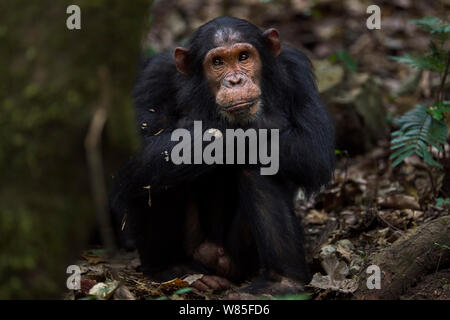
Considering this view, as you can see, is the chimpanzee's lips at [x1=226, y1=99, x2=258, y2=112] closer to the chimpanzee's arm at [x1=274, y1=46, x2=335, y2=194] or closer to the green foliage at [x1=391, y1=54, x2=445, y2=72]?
the chimpanzee's arm at [x1=274, y1=46, x2=335, y2=194]

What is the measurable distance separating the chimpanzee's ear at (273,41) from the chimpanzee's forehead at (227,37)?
1.00ft

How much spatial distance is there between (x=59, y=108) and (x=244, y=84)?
2.53m

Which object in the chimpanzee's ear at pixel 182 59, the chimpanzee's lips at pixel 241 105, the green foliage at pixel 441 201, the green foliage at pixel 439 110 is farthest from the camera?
the green foliage at pixel 439 110

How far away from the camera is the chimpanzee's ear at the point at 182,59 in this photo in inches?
221

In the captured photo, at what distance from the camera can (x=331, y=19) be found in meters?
11.9

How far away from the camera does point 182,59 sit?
224 inches

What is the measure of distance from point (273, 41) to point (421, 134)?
1780mm

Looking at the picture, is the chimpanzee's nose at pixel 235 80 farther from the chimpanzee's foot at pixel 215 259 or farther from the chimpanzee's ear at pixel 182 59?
the chimpanzee's foot at pixel 215 259

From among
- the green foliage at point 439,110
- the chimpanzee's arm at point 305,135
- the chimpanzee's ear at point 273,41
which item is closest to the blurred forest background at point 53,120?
the chimpanzee's arm at point 305,135

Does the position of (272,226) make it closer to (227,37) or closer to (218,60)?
(218,60)

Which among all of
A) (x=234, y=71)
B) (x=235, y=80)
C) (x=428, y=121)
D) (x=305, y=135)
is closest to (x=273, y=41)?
(x=234, y=71)

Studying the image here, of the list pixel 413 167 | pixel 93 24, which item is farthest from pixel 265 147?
pixel 413 167

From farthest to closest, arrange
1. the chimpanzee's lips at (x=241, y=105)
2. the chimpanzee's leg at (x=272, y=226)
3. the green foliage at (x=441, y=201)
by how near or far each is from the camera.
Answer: the green foliage at (x=441, y=201) → the chimpanzee's lips at (x=241, y=105) → the chimpanzee's leg at (x=272, y=226)

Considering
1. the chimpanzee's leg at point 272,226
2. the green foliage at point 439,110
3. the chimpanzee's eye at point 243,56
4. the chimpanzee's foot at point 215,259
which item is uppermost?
the chimpanzee's eye at point 243,56
